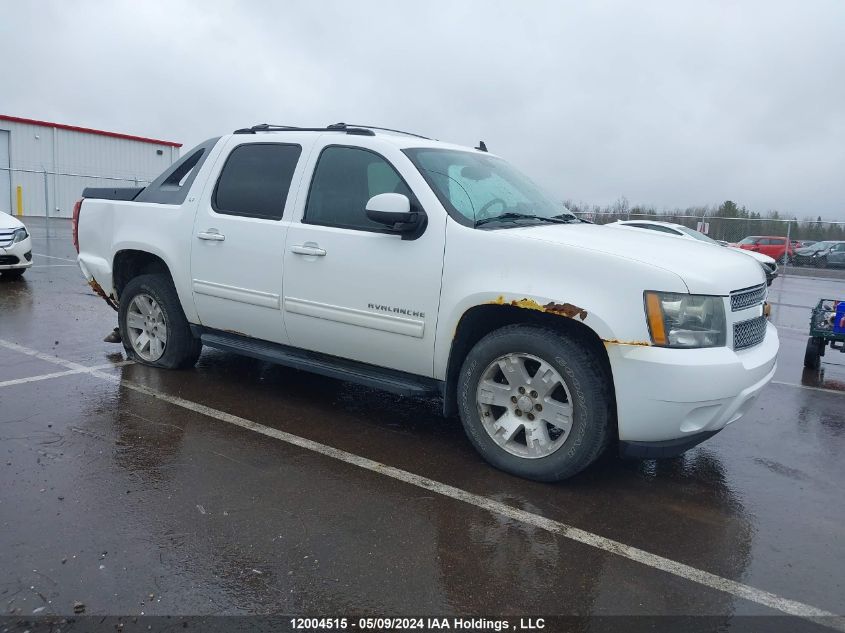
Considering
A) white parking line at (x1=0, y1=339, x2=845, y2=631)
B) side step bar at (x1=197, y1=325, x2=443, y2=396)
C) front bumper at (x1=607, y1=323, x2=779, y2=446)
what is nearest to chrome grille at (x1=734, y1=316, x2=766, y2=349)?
→ front bumper at (x1=607, y1=323, x2=779, y2=446)

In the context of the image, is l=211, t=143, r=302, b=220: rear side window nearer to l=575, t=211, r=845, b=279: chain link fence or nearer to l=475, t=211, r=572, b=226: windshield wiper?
l=475, t=211, r=572, b=226: windshield wiper

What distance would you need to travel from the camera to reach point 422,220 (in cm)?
420

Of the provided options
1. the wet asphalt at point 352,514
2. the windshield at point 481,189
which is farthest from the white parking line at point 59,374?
the windshield at point 481,189

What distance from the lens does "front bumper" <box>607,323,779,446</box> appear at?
3.51 meters

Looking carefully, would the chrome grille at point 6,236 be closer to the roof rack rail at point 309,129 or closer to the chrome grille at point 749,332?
the roof rack rail at point 309,129

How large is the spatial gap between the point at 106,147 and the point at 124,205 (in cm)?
3421

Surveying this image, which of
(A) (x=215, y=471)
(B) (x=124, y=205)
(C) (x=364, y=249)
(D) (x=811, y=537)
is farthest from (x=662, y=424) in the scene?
(B) (x=124, y=205)

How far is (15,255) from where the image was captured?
10.7 meters

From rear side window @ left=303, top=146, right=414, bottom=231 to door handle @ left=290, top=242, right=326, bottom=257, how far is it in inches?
6.8

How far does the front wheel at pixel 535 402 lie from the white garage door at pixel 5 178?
87.6 ft

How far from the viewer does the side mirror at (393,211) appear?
4.06 meters

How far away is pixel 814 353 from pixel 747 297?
14.4 ft

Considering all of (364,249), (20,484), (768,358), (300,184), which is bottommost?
Result: (20,484)

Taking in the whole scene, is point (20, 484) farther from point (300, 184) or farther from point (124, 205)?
point (124, 205)
